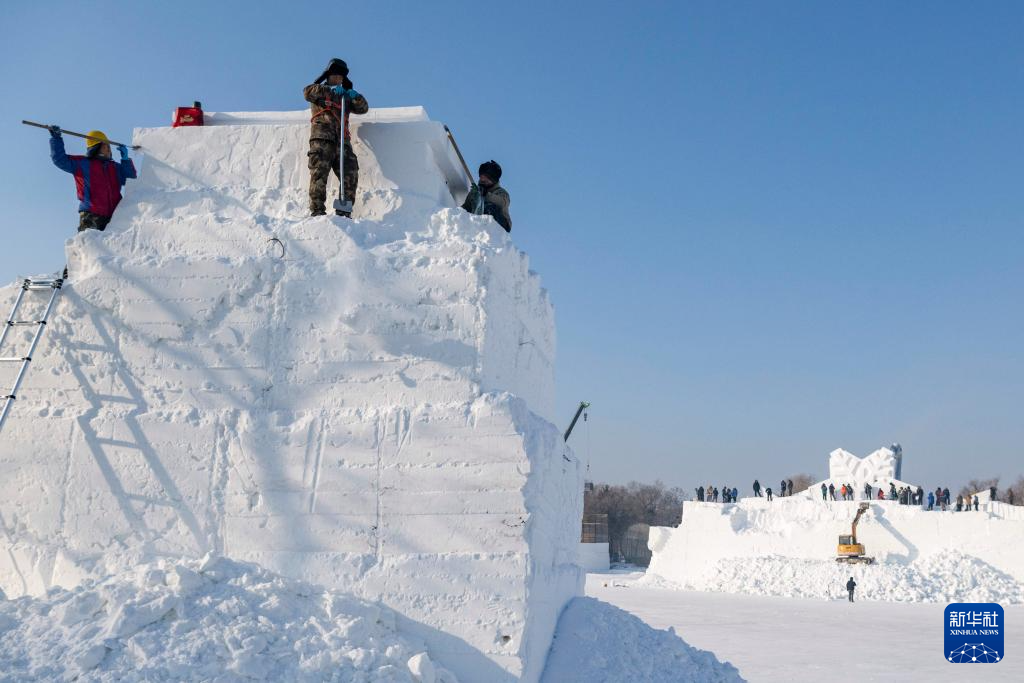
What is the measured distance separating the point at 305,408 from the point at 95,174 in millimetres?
2330

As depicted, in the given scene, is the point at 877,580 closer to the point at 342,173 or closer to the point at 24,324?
the point at 342,173

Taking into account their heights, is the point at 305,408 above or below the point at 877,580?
above

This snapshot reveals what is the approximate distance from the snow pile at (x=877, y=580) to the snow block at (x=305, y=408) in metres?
27.5

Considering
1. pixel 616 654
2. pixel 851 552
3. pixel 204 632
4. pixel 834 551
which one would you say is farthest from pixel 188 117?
pixel 834 551

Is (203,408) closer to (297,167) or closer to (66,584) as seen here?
(66,584)

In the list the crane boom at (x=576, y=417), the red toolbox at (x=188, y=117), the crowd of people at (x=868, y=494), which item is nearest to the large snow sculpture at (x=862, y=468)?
the crowd of people at (x=868, y=494)

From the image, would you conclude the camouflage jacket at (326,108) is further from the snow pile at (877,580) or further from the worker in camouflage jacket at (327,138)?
the snow pile at (877,580)

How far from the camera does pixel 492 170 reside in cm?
630

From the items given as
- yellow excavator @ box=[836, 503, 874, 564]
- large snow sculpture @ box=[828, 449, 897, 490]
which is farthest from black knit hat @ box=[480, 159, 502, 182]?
large snow sculpture @ box=[828, 449, 897, 490]

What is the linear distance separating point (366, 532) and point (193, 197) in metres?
2.53

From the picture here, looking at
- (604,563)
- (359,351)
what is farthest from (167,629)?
(604,563)

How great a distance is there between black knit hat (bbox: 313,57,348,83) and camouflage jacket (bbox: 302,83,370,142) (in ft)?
0.45

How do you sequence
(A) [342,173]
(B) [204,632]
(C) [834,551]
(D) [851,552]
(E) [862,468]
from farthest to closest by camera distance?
1. (E) [862,468]
2. (C) [834,551]
3. (D) [851,552]
4. (A) [342,173]
5. (B) [204,632]

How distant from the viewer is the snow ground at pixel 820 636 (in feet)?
39.6
